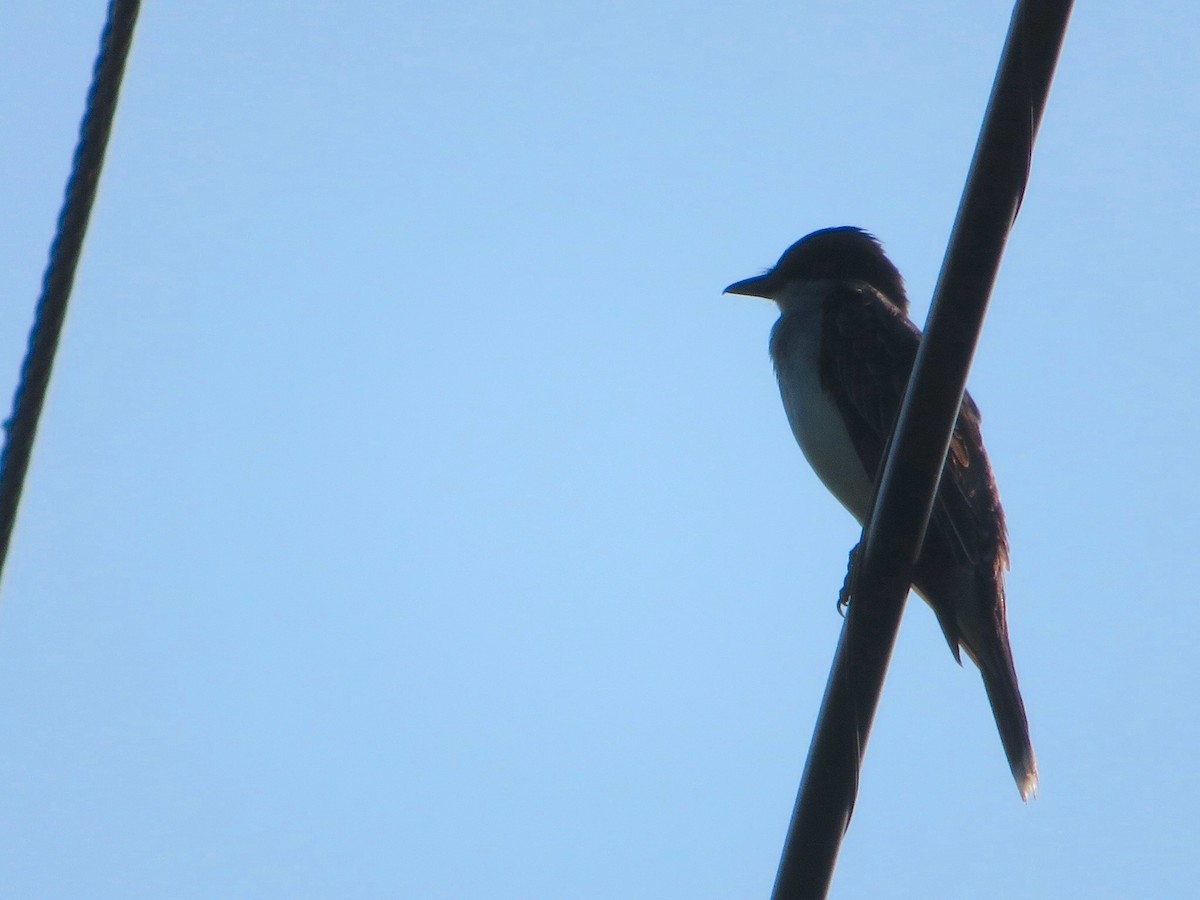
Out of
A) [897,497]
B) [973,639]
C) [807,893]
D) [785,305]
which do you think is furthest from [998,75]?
[785,305]

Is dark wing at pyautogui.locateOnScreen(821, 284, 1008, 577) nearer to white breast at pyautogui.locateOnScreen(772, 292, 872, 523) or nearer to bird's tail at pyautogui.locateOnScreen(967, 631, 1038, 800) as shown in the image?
white breast at pyautogui.locateOnScreen(772, 292, 872, 523)

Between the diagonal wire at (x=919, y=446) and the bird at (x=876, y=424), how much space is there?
1444 mm

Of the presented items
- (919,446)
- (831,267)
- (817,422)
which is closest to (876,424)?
(817,422)

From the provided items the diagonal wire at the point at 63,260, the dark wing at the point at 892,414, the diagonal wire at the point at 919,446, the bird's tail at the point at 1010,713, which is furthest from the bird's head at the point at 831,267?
the diagonal wire at the point at 63,260

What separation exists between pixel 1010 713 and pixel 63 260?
3.82 m

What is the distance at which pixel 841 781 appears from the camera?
2.93m

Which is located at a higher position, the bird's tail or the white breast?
the white breast

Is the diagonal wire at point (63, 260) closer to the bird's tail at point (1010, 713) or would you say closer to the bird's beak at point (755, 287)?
the bird's tail at point (1010, 713)

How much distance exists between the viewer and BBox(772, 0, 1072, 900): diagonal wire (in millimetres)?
2670

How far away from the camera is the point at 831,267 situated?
26.1 feet

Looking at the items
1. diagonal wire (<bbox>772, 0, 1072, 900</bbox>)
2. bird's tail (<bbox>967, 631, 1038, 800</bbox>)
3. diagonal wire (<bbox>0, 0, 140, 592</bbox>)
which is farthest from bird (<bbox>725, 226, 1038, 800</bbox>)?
diagonal wire (<bbox>0, 0, 140, 592</bbox>)

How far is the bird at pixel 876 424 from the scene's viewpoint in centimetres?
520

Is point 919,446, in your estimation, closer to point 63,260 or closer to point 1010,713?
point 63,260

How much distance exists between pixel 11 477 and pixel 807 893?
5.78ft
